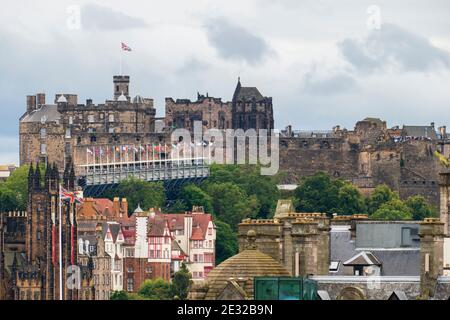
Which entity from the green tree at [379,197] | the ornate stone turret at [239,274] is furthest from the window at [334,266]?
the green tree at [379,197]

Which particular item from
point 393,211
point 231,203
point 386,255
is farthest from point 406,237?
point 231,203

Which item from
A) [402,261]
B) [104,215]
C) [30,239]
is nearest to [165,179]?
[104,215]

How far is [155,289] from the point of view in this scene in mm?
139000

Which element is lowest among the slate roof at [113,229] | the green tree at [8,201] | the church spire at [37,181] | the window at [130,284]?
the window at [130,284]

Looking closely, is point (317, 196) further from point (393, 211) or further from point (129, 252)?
point (129, 252)

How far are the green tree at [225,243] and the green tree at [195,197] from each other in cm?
1062

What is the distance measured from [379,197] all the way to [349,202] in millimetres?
11660

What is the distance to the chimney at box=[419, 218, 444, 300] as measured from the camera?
54.7m

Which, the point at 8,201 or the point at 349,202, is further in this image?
the point at 8,201

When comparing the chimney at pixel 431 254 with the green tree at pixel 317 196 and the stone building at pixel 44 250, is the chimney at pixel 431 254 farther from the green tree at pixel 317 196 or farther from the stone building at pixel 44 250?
the green tree at pixel 317 196

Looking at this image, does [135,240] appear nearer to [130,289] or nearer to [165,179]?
[130,289]

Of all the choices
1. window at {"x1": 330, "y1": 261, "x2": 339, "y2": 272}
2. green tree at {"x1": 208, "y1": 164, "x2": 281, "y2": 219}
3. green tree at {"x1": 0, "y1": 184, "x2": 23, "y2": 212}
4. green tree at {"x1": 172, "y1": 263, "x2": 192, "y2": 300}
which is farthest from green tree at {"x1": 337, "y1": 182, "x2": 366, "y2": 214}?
window at {"x1": 330, "y1": 261, "x2": 339, "y2": 272}

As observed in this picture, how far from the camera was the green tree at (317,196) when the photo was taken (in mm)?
169500

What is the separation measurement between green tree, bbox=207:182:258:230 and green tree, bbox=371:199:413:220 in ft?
30.4
